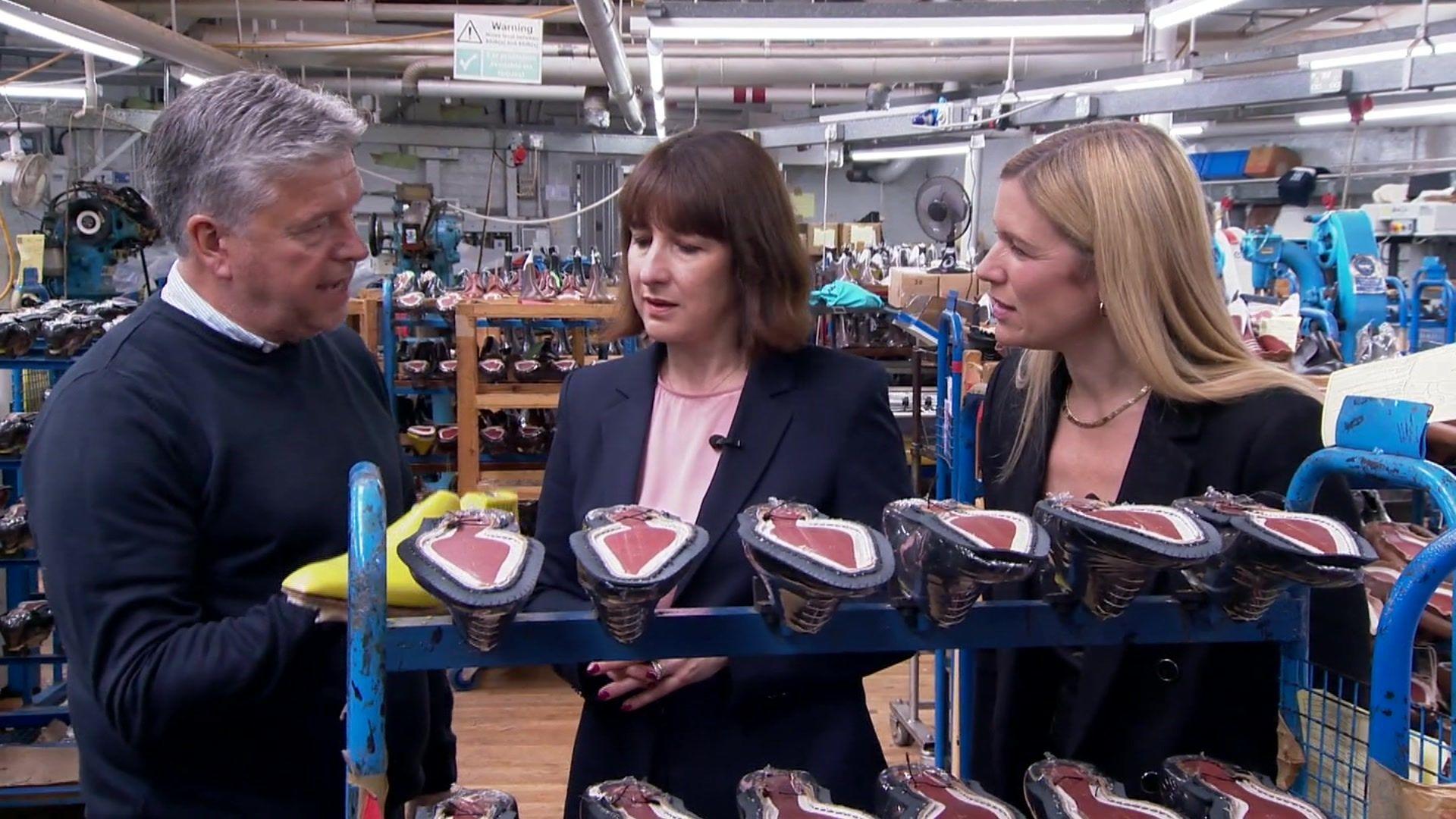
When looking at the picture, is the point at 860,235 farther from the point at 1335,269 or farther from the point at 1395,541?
the point at 1395,541

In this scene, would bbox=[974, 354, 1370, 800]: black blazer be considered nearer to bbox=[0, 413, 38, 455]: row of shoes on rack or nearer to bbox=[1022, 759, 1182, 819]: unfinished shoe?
bbox=[1022, 759, 1182, 819]: unfinished shoe

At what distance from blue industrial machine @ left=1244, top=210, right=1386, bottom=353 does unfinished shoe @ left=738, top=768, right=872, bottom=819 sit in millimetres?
4678

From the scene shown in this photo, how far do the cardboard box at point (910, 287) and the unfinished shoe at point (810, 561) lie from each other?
14.9 feet

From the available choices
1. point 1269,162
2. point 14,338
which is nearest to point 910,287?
point 14,338

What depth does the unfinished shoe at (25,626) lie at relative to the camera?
363cm

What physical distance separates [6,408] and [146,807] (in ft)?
11.7

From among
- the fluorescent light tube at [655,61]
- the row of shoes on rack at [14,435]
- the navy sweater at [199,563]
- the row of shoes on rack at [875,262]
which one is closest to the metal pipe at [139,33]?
the row of shoes on rack at [14,435]

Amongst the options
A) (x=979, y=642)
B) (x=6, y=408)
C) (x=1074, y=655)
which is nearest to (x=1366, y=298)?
(x=1074, y=655)

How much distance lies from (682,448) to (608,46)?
5.06 m

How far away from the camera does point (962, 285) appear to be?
5.70m

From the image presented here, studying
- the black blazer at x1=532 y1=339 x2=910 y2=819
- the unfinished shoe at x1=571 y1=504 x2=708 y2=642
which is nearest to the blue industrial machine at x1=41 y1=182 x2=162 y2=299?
the black blazer at x1=532 y1=339 x2=910 y2=819

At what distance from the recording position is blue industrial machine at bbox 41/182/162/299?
5.98 m

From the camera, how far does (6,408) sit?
4242mm

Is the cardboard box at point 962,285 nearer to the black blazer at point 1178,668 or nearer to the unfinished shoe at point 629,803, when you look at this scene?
the black blazer at point 1178,668
